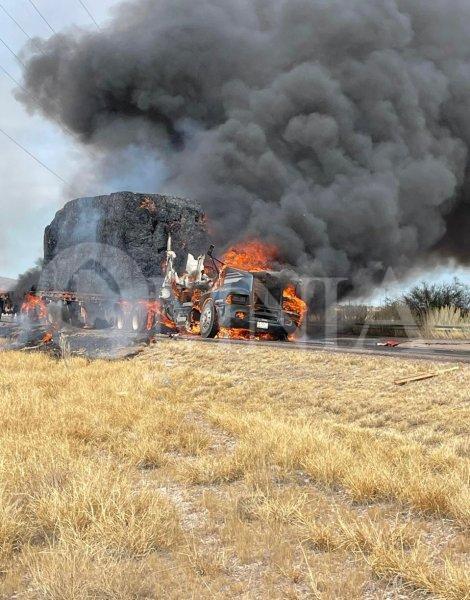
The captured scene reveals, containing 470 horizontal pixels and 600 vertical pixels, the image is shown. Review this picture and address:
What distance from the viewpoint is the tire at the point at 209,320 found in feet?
48.8

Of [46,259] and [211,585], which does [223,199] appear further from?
[211,585]

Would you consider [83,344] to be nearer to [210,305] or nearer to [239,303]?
[210,305]

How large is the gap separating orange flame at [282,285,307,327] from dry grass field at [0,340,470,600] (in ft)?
21.2

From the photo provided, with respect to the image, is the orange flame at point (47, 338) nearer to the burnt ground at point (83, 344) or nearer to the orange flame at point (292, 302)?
the burnt ground at point (83, 344)

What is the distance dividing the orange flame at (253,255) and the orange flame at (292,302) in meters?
6.54

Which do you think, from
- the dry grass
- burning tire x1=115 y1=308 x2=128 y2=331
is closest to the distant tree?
the dry grass

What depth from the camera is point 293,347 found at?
1200 centimetres

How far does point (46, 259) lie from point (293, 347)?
2892cm

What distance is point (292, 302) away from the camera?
1544 cm

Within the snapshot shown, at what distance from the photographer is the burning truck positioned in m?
14.8

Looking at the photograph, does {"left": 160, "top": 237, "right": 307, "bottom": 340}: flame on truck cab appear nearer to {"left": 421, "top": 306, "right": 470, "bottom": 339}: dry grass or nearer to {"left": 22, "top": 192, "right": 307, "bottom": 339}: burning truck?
{"left": 22, "top": 192, "right": 307, "bottom": 339}: burning truck

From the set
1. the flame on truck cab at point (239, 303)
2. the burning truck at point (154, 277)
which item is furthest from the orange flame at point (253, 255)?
the flame on truck cab at point (239, 303)

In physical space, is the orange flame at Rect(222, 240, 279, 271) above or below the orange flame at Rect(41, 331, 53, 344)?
above

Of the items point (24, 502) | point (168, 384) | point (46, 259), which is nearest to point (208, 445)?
point (24, 502)
